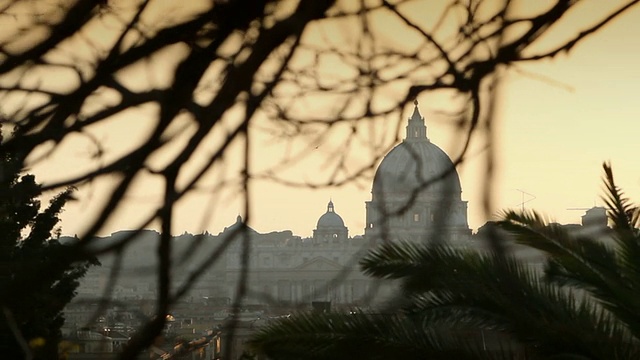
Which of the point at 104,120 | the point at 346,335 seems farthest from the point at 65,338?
the point at 346,335

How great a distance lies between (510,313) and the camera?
146 inches

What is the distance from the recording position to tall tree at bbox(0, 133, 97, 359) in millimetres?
1645

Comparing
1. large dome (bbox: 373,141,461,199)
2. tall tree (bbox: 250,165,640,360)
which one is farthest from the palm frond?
large dome (bbox: 373,141,461,199)

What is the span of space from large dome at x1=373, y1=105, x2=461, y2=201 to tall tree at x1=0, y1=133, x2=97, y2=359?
0.56 metres

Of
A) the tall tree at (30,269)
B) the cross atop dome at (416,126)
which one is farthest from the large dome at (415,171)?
the tall tree at (30,269)

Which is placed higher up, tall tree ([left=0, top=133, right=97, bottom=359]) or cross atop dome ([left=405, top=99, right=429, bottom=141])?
cross atop dome ([left=405, top=99, right=429, bottom=141])

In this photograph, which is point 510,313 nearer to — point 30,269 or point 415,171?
point 415,171

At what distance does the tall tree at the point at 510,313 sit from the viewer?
360 cm

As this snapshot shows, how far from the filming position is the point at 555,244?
3.84m

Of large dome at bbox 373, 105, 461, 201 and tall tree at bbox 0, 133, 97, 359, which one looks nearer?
tall tree at bbox 0, 133, 97, 359

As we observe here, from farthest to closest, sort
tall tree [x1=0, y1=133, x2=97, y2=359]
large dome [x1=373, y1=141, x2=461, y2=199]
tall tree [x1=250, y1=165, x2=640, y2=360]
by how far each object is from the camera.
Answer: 1. tall tree [x1=250, y1=165, x2=640, y2=360]
2. large dome [x1=373, y1=141, x2=461, y2=199]
3. tall tree [x1=0, y1=133, x2=97, y2=359]

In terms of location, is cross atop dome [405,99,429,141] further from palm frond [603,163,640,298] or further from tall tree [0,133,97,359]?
palm frond [603,163,640,298]

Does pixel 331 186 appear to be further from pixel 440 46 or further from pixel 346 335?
pixel 346 335

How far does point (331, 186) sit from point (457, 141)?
0.25 meters
